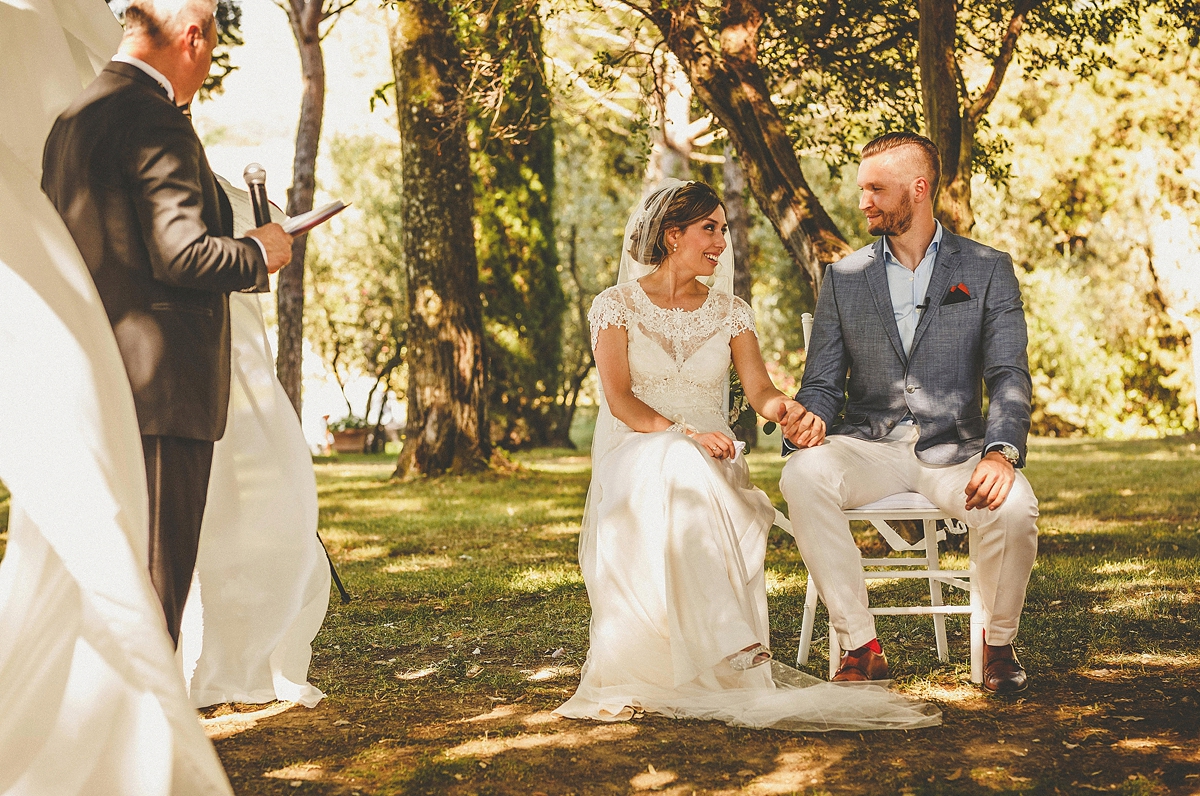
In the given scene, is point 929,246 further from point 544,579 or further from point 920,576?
point 544,579

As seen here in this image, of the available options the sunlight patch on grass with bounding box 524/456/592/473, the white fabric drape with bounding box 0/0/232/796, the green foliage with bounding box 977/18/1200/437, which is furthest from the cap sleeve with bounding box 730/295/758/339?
the green foliage with bounding box 977/18/1200/437

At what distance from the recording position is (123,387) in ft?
9.05

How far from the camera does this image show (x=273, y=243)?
10.1 feet

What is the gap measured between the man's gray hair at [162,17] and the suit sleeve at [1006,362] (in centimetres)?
279

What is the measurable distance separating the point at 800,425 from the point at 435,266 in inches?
361

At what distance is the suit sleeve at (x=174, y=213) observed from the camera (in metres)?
2.85

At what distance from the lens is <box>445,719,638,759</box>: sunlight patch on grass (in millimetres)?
3477

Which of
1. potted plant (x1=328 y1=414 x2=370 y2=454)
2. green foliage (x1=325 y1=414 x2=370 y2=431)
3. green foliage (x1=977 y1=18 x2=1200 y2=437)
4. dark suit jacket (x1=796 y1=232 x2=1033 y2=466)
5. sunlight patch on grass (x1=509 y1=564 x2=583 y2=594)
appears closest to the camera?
dark suit jacket (x1=796 y1=232 x2=1033 y2=466)

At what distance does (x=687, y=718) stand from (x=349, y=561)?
4.44m

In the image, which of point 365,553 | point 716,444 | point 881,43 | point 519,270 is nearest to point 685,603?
point 716,444

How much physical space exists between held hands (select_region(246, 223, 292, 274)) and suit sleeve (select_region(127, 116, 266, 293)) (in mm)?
138

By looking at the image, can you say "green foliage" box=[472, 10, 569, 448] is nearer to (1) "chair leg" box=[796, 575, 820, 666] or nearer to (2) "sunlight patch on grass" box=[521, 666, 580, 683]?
(2) "sunlight patch on grass" box=[521, 666, 580, 683]

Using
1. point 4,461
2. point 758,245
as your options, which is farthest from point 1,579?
point 758,245

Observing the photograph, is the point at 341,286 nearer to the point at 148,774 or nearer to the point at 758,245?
the point at 758,245
